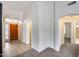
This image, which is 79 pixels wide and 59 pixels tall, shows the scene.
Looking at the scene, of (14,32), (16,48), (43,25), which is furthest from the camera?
(16,48)

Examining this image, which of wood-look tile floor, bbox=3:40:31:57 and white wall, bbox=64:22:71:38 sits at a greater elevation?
white wall, bbox=64:22:71:38

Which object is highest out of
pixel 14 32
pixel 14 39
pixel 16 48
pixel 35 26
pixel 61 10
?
pixel 61 10

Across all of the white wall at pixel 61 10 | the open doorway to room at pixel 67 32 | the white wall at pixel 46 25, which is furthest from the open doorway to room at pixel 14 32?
the open doorway to room at pixel 67 32

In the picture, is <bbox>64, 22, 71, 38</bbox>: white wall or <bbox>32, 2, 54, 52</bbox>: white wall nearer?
<bbox>32, 2, 54, 52</bbox>: white wall

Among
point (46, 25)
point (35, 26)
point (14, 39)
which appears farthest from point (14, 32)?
point (46, 25)

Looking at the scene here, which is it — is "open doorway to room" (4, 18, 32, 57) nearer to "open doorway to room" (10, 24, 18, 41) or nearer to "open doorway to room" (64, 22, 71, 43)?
"open doorway to room" (10, 24, 18, 41)

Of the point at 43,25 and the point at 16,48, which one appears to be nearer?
the point at 43,25

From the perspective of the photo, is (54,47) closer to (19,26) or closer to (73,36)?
(19,26)

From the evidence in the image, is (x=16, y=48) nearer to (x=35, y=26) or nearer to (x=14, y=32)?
(x=14, y=32)

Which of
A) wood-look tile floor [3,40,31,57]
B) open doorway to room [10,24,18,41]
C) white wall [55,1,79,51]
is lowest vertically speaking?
wood-look tile floor [3,40,31,57]

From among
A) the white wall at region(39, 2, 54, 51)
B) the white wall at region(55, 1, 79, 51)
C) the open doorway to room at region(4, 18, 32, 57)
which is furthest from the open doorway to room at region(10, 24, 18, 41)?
the white wall at region(55, 1, 79, 51)

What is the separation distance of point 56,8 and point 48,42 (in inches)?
47.5

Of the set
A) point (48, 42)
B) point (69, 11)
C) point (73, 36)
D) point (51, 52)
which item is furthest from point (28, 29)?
point (73, 36)

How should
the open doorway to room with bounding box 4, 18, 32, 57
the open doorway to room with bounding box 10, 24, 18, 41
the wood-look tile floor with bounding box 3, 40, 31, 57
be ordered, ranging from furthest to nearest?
1. the wood-look tile floor with bounding box 3, 40, 31, 57
2. the open doorway to room with bounding box 10, 24, 18, 41
3. the open doorway to room with bounding box 4, 18, 32, 57
